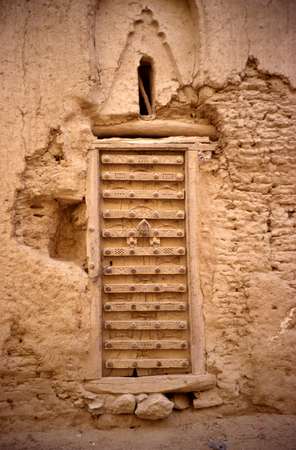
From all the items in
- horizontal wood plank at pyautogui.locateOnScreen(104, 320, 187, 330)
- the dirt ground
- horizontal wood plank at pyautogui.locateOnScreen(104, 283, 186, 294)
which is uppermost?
horizontal wood plank at pyautogui.locateOnScreen(104, 283, 186, 294)

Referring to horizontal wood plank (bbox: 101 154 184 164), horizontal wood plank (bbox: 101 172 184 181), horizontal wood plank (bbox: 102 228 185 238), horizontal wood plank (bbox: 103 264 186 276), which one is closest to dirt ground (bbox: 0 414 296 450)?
horizontal wood plank (bbox: 103 264 186 276)

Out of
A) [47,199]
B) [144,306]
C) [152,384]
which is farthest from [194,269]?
[47,199]

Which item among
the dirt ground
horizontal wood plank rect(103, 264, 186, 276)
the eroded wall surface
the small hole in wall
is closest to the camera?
the dirt ground

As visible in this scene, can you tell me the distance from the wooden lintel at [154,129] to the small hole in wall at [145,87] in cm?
18

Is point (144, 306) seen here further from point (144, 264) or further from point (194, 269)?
point (194, 269)

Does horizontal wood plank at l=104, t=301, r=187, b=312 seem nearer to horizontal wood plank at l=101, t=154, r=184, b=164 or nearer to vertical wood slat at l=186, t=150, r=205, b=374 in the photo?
vertical wood slat at l=186, t=150, r=205, b=374

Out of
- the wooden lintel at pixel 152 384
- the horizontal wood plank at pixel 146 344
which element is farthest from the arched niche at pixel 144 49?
the wooden lintel at pixel 152 384

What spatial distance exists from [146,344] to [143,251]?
0.78m

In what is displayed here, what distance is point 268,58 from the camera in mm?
4125

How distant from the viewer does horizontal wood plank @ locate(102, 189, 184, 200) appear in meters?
3.96

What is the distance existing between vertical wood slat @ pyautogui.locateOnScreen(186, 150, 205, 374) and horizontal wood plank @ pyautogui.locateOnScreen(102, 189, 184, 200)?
0.12 metres

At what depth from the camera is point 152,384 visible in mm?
3723

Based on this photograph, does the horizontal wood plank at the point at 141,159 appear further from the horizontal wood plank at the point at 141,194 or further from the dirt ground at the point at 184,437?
the dirt ground at the point at 184,437

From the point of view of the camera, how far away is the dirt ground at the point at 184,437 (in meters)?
3.37
